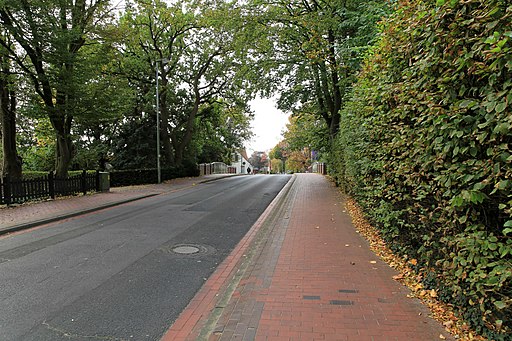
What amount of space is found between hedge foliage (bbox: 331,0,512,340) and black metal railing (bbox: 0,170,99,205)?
13.9 metres

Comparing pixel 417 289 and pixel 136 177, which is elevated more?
pixel 136 177

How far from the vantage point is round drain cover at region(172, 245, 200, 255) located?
636 cm

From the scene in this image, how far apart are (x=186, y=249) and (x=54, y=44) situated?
12.1 metres

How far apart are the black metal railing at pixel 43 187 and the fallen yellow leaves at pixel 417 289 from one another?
12.8 meters

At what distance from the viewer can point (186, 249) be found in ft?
21.5

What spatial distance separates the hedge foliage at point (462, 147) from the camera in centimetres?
236

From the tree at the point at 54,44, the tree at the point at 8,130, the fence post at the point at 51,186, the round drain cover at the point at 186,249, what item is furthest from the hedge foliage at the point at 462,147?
the tree at the point at 8,130

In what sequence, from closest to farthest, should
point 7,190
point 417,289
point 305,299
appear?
point 305,299 → point 417,289 → point 7,190

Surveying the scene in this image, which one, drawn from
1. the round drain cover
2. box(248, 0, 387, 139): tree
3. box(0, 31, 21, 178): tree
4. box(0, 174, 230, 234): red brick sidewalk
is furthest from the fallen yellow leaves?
box(0, 31, 21, 178): tree

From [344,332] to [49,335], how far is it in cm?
304

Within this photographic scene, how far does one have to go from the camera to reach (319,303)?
3.74m

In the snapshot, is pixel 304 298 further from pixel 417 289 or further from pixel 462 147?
pixel 462 147

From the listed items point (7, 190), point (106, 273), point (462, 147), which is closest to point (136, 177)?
point (7, 190)

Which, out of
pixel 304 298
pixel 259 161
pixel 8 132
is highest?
pixel 8 132
